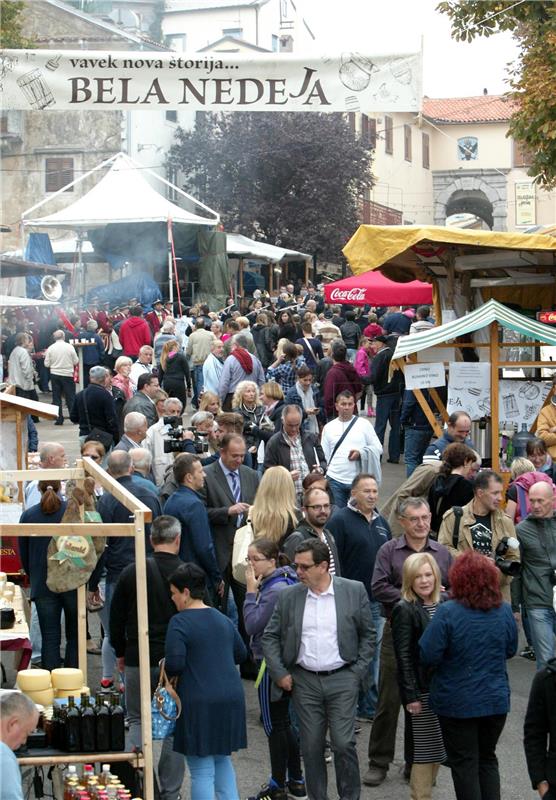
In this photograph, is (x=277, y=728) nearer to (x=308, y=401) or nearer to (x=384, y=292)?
(x=308, y=401)

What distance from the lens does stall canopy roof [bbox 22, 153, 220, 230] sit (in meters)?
28.5

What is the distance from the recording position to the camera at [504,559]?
8023 millimetres

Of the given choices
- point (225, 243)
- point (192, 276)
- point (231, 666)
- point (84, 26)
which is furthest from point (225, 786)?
point (84, 26)

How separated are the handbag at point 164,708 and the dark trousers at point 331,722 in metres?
0.65

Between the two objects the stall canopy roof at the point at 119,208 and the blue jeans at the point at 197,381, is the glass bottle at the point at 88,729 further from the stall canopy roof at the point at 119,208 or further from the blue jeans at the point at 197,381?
the stall canopy roof at the point at 119,208

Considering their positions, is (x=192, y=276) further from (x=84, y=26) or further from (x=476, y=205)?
(x=476, y=205)

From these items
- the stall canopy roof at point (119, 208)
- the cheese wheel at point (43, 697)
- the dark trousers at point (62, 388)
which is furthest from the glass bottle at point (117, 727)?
the stall canopy roof at point (119, 208)

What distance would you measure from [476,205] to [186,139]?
1114 inches

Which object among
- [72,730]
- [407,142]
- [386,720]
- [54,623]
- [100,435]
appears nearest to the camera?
[72,730]

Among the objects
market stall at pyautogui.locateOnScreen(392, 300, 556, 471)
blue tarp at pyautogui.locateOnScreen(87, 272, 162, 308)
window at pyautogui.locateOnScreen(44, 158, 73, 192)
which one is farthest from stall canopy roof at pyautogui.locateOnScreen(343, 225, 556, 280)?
window at pyautogui.locateOnScreen(44, 158, 73, 192)

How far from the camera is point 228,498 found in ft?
29.8

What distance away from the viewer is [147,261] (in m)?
31.3

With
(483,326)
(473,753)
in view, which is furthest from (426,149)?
(473,753)

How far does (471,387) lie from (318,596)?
5759mm
